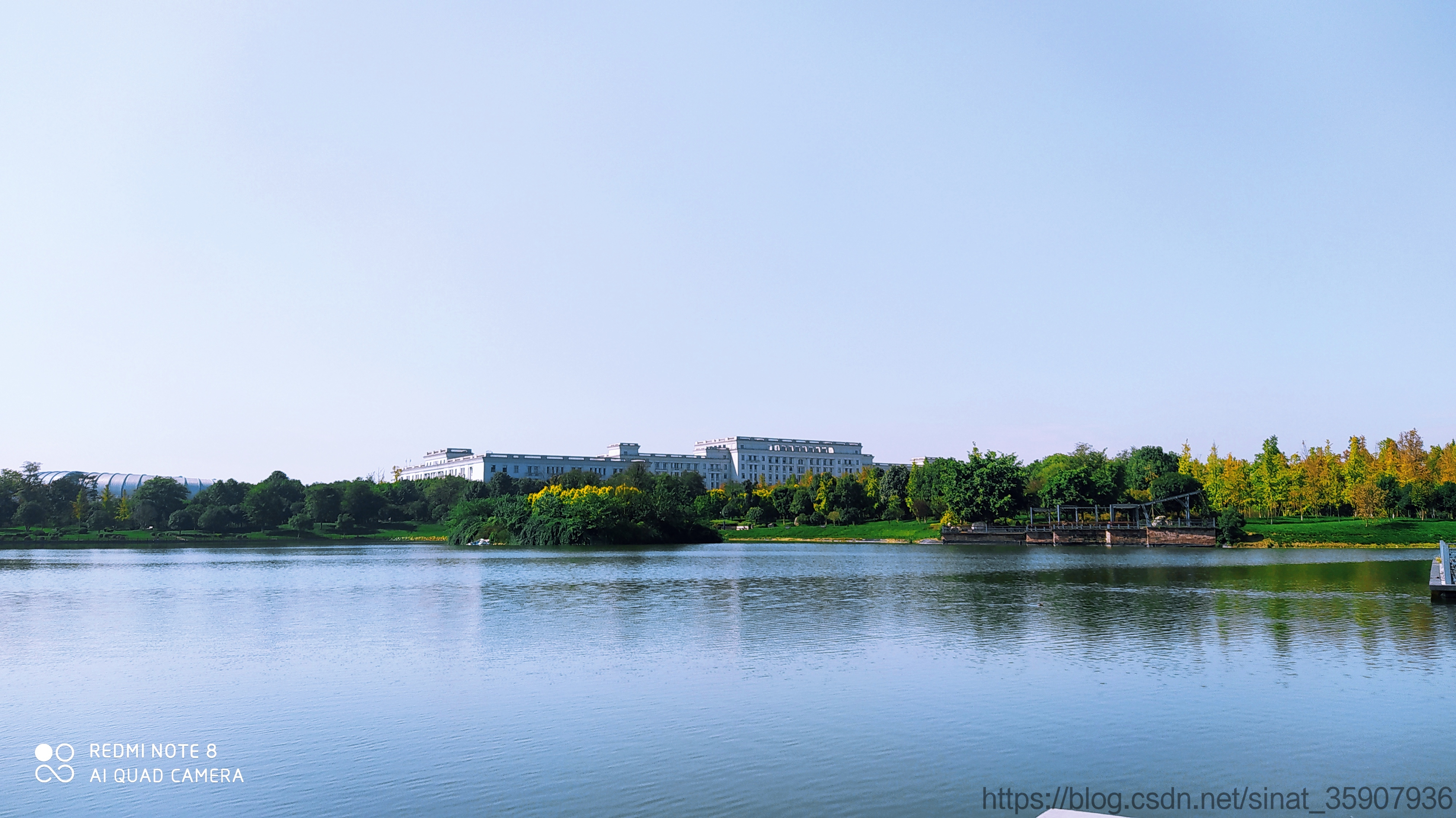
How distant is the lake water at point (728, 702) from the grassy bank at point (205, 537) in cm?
8619

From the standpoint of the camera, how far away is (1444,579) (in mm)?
30672

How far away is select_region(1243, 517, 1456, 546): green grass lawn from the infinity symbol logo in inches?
3023

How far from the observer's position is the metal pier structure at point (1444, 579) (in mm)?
30453

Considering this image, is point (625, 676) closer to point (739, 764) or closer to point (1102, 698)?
point (739, 764)

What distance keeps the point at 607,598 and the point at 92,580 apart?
27.4 metres

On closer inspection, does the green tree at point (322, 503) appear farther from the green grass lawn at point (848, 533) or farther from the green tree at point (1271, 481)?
the green tree at point (1271, 481)

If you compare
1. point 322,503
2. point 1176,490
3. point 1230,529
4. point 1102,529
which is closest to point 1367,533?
point 1230,529

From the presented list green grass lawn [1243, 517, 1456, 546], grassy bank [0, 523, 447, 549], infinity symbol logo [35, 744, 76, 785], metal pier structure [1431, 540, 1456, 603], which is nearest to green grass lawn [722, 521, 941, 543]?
green grass lawn [1243, 517, 1456, 546]

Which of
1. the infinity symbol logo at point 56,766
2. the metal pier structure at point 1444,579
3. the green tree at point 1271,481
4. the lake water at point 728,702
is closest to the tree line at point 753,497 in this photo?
the green tree at point 1271,481

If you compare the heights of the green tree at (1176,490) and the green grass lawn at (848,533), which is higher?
the green tree at (1176,490)

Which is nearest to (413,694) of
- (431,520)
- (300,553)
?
(300,553)

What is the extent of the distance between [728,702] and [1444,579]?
2595 cm

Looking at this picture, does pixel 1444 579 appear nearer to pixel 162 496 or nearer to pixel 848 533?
pixel 848 533

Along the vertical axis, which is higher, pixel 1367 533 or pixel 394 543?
pixel 1367 533
